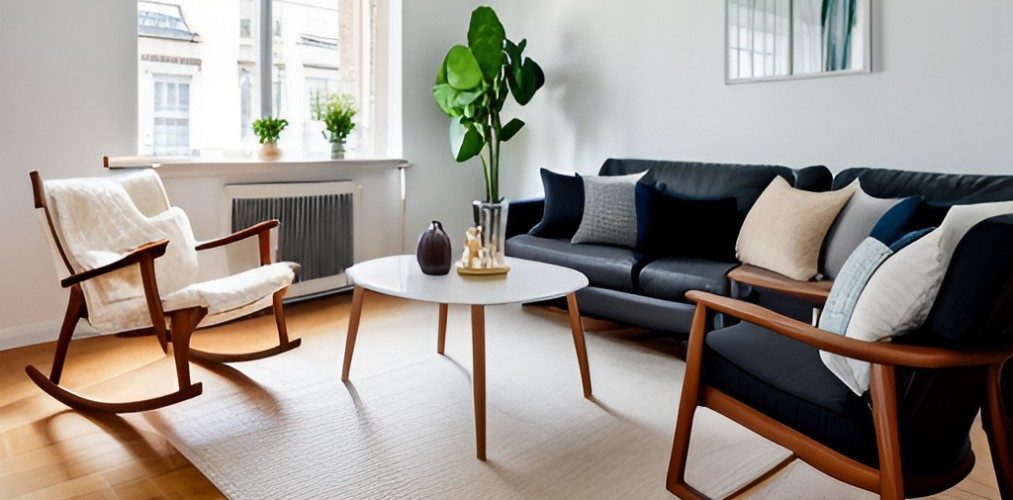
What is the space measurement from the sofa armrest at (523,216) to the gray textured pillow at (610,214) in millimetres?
426

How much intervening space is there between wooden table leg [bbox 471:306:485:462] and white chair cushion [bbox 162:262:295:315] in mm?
971

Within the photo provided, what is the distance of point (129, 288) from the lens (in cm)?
265

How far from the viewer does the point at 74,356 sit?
3.23m

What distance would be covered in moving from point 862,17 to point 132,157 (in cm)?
368

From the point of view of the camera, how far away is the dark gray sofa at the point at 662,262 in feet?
10.4

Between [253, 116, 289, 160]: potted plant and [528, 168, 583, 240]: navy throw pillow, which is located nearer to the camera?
[528, 168, 583, 240]: navy throw pillow

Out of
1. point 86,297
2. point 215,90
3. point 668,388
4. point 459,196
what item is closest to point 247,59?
point 215,90

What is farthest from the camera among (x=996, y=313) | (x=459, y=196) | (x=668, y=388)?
(x=459, y=196)

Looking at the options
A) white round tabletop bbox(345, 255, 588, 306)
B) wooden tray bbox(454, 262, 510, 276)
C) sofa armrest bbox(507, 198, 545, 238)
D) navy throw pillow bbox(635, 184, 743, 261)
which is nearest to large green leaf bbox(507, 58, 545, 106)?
sofa armrest bbox(507, 198, 545, 238)

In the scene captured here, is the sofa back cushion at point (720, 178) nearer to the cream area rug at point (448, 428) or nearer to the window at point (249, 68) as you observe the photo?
the cream area rug at point (448, 428)

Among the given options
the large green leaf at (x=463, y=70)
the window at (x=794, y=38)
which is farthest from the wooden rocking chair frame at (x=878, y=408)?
the large green leaf at (x=463, y=70)

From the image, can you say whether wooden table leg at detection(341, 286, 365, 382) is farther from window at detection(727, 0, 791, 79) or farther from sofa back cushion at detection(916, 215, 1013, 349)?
window at detection(727, 0, 791, 79)

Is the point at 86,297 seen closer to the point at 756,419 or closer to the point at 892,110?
the point at 756,419

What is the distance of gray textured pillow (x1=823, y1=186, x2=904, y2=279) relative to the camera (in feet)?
9.25
